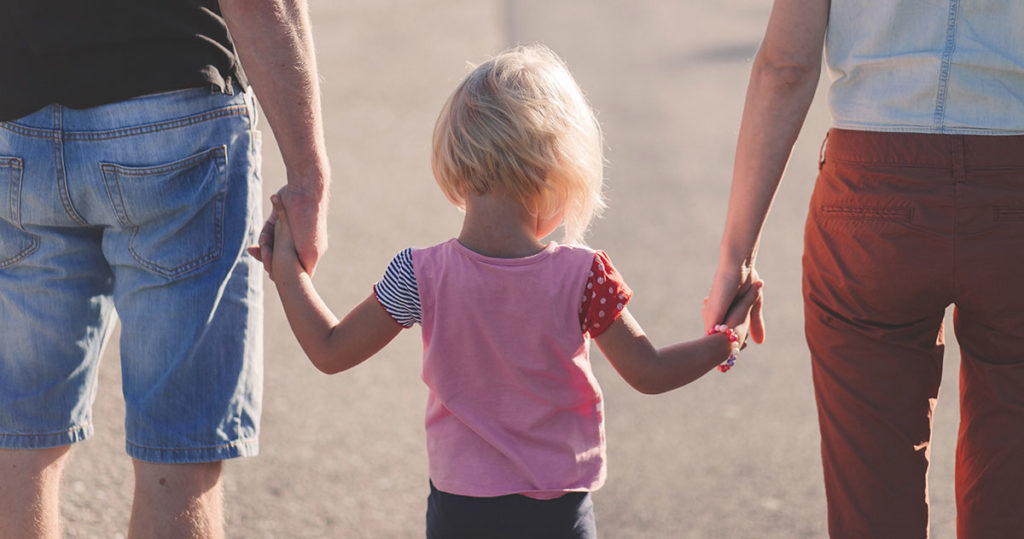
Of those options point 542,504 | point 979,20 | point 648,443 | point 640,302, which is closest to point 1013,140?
point 979,20

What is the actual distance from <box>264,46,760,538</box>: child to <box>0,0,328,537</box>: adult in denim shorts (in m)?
0.34

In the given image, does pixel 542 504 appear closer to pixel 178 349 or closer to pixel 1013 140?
pixel 178 349

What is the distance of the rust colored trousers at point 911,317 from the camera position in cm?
240

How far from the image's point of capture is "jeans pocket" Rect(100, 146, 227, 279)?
2496 mm

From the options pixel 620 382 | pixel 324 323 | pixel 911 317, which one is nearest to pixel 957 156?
pixel 911 317

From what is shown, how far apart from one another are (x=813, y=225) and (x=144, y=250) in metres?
1.40

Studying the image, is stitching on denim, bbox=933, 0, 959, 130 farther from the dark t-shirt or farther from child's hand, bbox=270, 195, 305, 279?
the dark t-shirt

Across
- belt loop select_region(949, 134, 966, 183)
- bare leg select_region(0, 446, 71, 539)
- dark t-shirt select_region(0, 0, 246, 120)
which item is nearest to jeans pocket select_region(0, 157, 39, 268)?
dark t-shirt select_region(0, 0, 246, 120)

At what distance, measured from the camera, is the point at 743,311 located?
112 inches

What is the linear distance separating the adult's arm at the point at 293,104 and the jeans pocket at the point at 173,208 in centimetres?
12

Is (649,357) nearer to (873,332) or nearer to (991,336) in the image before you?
(873,332)

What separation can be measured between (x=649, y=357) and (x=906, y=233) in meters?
0.56

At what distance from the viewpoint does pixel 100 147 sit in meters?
2.48

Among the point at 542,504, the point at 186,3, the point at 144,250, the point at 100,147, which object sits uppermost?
the point at 186,3
